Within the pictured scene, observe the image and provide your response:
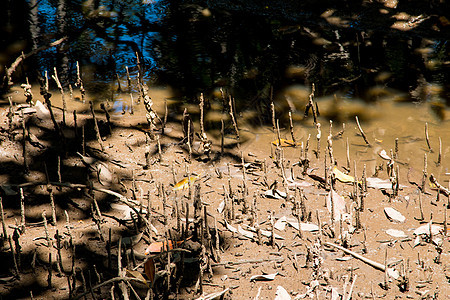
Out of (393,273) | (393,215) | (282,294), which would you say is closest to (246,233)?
(282,294)

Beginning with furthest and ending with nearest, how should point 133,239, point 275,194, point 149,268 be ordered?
point 275,194
point 133,239
point 149,268

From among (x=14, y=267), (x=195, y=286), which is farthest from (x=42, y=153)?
(x=195, y=286)

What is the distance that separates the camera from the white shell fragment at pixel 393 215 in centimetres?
342

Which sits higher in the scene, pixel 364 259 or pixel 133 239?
pixel 133 239

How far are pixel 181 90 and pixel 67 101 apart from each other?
4.61ft

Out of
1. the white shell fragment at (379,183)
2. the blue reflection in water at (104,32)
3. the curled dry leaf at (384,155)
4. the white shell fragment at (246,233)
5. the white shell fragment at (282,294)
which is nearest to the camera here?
the white shell fragment at (282,294)

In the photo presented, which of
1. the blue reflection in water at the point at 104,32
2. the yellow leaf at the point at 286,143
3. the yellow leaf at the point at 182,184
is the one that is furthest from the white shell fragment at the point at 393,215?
the blue reflection in water at the point at 104,32

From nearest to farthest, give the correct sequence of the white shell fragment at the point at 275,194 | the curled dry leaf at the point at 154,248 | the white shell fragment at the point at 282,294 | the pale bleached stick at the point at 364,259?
the white shell fragment at the point at 282,294 → the pale bleached stick at the point at 364,259 → the curled dry leaf at the point at 154,248 → the white shell fragment at the point at 275,194

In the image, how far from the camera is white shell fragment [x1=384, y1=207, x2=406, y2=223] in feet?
11.2

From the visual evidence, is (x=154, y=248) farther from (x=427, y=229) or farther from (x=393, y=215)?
(x=427, y=229)

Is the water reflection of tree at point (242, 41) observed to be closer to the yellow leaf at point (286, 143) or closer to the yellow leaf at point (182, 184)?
the yellow leaf at point (286, 143)

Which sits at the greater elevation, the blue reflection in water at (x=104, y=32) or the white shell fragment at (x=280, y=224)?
the blue reflection in water at (x=104, y=32)

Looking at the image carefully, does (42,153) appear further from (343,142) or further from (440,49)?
(440,49)

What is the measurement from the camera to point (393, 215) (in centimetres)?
346
